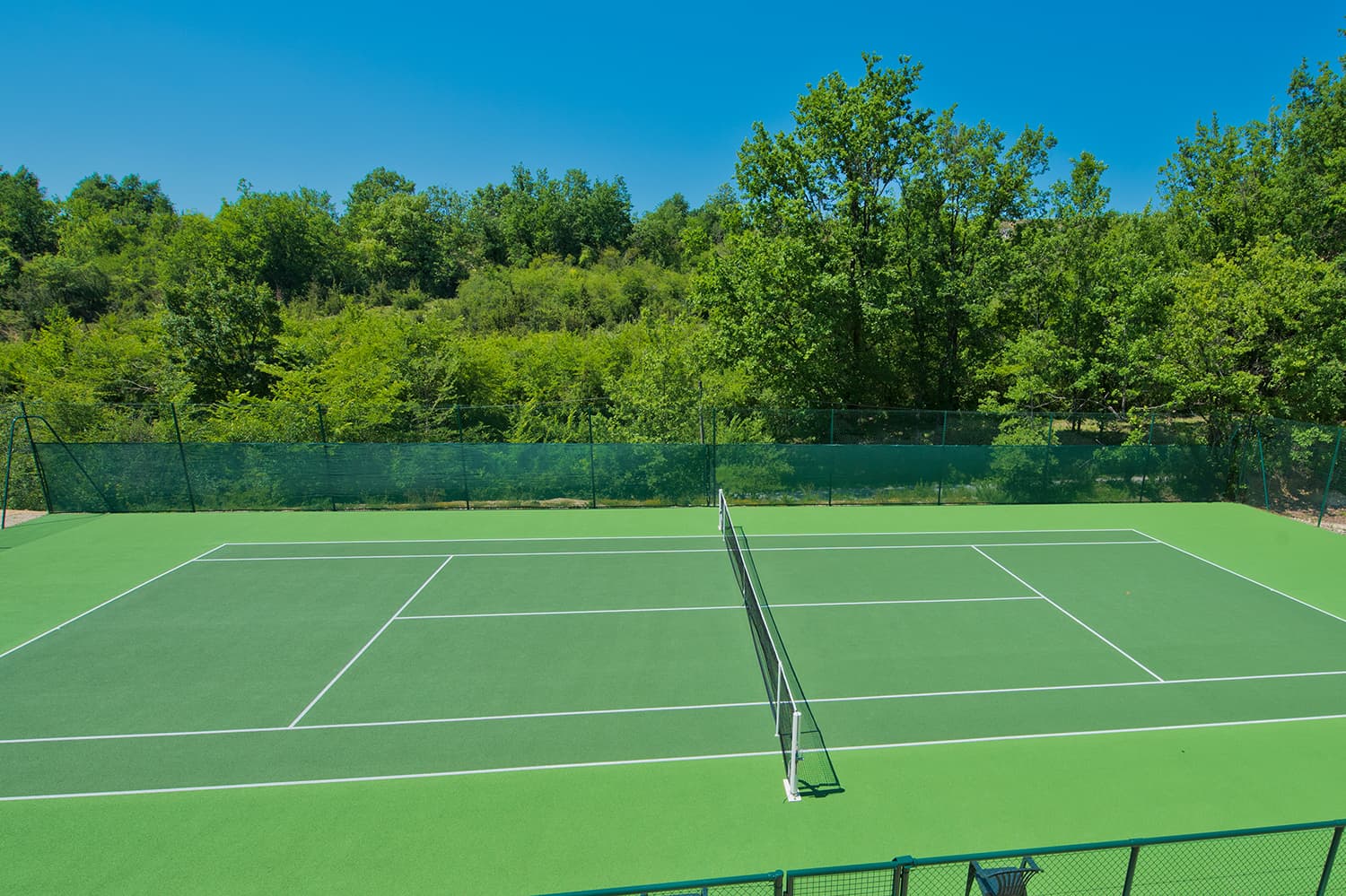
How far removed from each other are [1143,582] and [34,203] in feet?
281

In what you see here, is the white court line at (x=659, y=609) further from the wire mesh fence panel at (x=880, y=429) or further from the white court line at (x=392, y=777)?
the wire mesh fence panel at (x=880, y=429)

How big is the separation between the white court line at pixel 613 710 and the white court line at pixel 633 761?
3.16ft

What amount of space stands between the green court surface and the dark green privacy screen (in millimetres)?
2829

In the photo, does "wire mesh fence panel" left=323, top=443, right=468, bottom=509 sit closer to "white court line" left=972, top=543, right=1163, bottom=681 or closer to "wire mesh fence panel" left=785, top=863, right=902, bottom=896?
"white court line" left=972, top=543, right=1163, bottom=681

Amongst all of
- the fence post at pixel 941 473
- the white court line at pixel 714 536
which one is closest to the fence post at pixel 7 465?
the white court line at pixel 714 536

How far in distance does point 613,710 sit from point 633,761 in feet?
3.62

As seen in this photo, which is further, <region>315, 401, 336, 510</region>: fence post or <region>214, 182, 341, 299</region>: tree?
<region>214, 182, 341, 299</region>: tree

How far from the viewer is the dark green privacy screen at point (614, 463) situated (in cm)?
1778

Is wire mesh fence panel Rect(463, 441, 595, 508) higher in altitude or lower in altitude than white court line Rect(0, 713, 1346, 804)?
higher

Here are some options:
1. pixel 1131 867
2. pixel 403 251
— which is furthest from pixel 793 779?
pixel 403 251

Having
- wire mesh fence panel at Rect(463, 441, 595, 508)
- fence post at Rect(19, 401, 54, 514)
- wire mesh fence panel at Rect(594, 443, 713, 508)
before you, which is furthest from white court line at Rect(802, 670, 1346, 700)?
fence post at Rect(19, 401, 54, 514)

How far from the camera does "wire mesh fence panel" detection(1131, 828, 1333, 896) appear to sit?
19.6 feet

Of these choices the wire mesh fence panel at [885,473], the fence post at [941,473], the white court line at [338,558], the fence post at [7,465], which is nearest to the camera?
the white court line at [338,558]

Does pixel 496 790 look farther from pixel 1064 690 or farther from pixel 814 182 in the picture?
pixel 814 182
